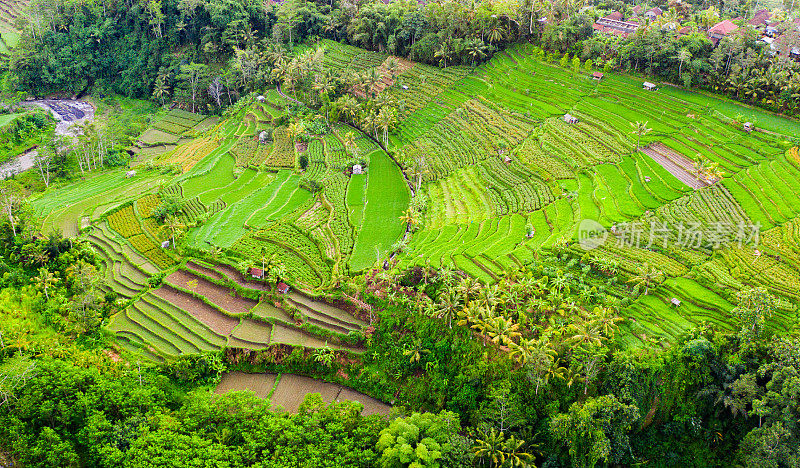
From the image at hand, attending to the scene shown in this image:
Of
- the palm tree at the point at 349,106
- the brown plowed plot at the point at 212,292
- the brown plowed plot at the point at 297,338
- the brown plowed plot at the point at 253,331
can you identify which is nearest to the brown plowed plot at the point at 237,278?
the brown plowed plot at the point at 212,292

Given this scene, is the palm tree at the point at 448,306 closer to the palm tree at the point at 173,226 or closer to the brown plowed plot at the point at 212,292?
the brown plowed plot at the point at 212,292

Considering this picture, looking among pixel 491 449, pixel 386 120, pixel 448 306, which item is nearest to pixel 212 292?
pixel 448 306

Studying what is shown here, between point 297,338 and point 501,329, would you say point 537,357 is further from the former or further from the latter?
point 297,338

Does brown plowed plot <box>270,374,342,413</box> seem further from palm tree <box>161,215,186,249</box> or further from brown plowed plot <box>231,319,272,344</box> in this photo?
palm tree <box>161,215,186,249</box>

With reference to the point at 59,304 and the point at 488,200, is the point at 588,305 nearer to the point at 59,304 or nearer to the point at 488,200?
the point at 488,200

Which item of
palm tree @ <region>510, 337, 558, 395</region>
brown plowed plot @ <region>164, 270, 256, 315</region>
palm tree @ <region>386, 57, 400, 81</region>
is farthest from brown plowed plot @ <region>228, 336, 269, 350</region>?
palm tree @ <region>386, 57, 400, 81</region>
